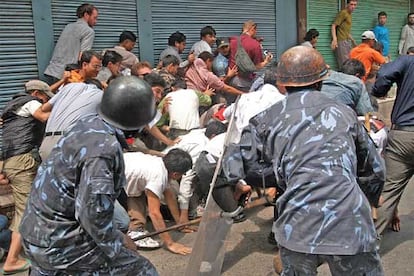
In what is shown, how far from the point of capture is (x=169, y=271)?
4.29 meters

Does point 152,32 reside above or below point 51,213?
above

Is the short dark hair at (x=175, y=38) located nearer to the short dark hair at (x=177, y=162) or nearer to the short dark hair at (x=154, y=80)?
the short dark hair at (x=154, y=80)

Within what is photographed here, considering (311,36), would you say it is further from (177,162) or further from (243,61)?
(177,162)

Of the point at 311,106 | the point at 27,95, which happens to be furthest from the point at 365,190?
the point at 27,95

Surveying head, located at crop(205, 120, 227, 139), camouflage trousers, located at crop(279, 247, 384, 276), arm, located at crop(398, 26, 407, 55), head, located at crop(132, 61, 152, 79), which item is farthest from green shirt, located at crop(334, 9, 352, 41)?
camouflage trousers, located at crop(279, 247, 384, 276)

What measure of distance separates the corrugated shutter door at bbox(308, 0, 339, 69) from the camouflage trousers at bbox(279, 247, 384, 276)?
8690 mm

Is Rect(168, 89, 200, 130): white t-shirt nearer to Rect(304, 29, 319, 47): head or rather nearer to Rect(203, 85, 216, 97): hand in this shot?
Rect(203, 85, 216, 97): hand

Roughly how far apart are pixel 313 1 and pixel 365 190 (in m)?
8.78

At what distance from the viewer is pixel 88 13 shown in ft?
20.7

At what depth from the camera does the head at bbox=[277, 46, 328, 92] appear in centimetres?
262

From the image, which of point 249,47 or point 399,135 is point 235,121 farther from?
point 249,47

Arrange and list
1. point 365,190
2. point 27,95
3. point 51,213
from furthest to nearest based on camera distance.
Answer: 1. point 27,95
2. point 365,190
3. point 51,213

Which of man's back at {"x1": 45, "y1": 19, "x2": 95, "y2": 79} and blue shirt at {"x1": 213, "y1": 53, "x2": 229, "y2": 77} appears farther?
blue shirt at {"x1": 213, "y1": 53, "x2": 229, "y2": 77}

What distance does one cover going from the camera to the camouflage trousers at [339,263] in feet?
8.09
